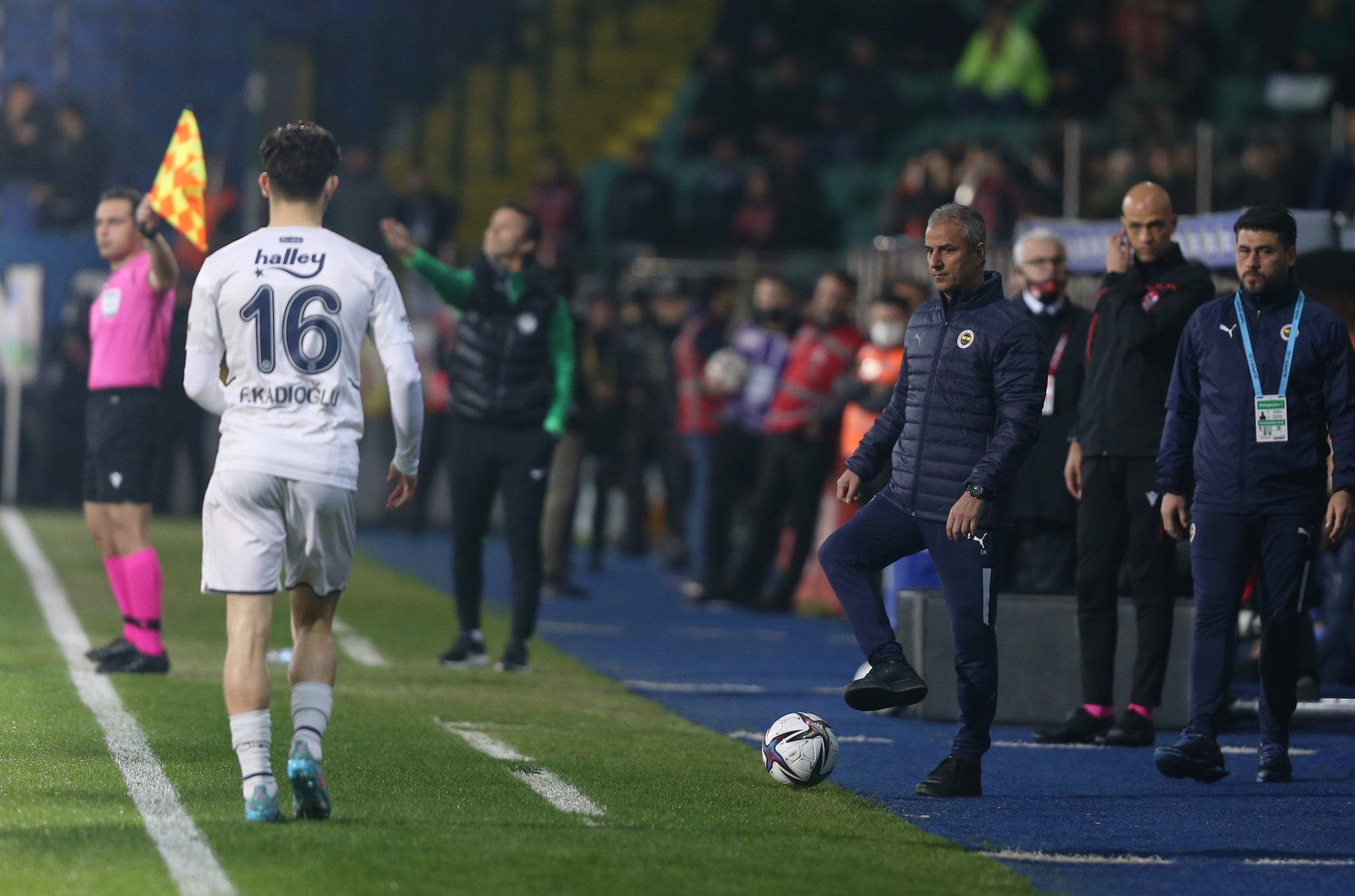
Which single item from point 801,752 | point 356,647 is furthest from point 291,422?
point 356,647

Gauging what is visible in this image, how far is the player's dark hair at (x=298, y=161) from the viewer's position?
594 cm

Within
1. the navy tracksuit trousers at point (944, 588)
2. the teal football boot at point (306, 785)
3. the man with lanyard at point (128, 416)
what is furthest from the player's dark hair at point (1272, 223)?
the man with lanyard at point (128, 416)

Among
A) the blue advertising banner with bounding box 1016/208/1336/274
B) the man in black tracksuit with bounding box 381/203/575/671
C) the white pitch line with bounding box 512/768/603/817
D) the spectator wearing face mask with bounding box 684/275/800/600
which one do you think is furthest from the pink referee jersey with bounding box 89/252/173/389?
the spectator wearing face mask with bounding box 684/275/800/600

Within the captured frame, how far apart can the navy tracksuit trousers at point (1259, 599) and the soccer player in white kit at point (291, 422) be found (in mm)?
3278

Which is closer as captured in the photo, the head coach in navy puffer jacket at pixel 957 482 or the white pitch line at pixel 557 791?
the white pitch line at pixel 557 791

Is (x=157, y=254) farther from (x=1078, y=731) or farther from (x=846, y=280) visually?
(x=846, y=280)

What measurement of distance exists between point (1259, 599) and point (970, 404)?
4.94ft

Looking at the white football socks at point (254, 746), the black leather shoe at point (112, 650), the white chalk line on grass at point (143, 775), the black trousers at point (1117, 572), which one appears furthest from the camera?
the black leather shoe at point (112, 650)

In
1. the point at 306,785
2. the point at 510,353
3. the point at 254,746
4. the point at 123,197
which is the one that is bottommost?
the point at 306,785

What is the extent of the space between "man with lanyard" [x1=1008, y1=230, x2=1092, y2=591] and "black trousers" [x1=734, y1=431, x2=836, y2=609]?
3548 mm

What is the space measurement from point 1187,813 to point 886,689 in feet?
3.75

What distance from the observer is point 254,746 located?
226 inches

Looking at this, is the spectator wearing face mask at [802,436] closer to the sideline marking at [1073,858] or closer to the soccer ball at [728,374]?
the soccer ball at [728,374]

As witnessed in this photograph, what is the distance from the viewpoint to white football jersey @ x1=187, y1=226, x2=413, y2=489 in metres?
5.82
